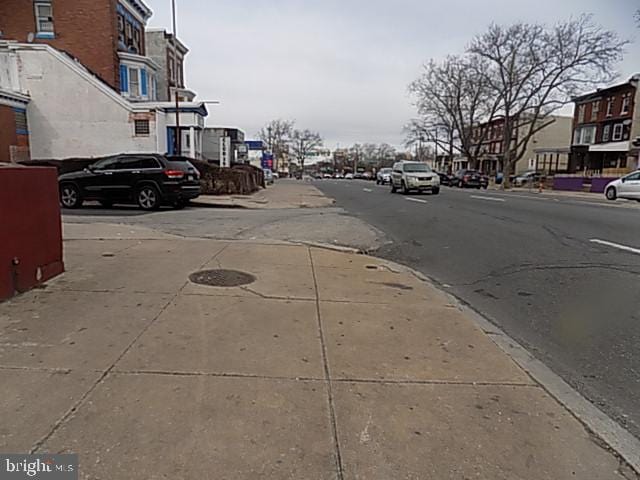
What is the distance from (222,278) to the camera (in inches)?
243

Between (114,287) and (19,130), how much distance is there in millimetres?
23672

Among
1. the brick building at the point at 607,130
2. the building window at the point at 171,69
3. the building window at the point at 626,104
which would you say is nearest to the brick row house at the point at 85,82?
the building window at the point at 171,69

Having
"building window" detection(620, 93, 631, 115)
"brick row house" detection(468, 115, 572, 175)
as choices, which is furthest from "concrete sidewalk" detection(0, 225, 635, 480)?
"brick row house" detection(468, 115, 572, 175)

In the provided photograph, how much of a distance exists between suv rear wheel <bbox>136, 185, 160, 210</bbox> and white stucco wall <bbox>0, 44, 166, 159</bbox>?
484 inches

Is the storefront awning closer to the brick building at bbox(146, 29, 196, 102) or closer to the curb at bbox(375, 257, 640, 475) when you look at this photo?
the brick building at bbox(146, 29, 196, 102)

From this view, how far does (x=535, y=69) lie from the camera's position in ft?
138

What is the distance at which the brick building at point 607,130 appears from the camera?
4547 cm

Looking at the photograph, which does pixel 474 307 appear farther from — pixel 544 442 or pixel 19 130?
pixel 19 130

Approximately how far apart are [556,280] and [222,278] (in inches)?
188

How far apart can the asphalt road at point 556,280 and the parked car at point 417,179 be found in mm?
11600

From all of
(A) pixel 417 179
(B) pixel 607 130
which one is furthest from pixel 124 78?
(B) pixel 607 130

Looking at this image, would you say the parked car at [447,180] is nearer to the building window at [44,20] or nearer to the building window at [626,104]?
the building window at [626,104]

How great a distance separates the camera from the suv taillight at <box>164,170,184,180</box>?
1473cm

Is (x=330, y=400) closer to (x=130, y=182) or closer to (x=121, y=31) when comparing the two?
(x=130, y=182)
